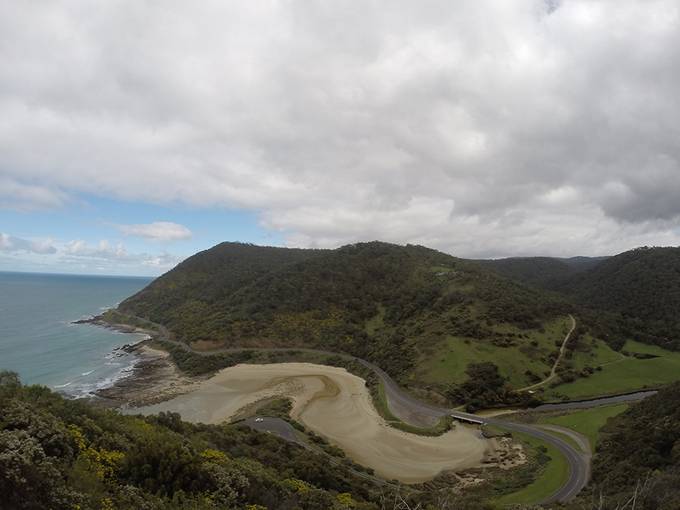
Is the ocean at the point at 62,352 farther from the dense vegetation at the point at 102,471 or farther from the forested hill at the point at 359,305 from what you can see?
the dense vegetation at the point at 102,471

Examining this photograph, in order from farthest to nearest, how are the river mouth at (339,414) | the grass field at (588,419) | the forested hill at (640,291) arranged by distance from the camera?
the forested hill at (640,291) → the grass field at (588,419) → the river mouth at (339,414)

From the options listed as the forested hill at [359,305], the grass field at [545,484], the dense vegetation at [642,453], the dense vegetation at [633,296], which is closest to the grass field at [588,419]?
the dense vegetation at [642,453]

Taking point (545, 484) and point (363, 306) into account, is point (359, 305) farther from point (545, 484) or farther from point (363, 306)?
point (545, 484)

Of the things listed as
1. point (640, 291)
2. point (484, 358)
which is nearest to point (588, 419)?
point (484, 358)

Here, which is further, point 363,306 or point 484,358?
point 363,306

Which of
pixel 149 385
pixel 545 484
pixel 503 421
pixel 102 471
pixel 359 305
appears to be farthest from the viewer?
pixel 359 305

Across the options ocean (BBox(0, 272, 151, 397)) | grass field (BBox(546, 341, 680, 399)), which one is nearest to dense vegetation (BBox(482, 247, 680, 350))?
grass field (BBox(546, 341, 680, 399))

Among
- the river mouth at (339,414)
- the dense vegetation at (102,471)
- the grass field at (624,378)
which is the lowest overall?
the river mouth at (339,414)
